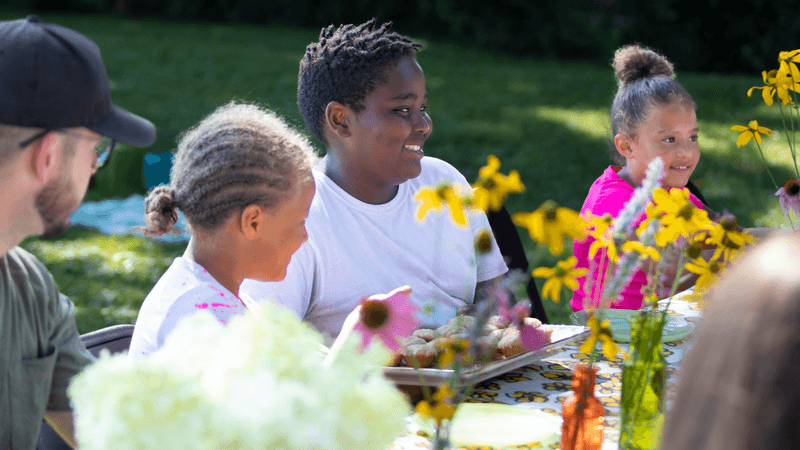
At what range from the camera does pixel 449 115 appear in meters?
9.23

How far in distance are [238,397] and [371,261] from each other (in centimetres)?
159

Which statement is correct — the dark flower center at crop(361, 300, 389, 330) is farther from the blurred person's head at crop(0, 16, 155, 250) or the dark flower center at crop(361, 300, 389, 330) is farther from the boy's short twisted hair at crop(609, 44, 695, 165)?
the boy's short twisted hair at crop(609, 44, 695, 165)

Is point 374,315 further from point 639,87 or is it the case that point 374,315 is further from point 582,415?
point 639,87

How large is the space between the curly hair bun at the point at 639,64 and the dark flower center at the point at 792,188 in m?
1.08

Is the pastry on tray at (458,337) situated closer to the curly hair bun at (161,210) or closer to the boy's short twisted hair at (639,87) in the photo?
the curly hair bun at (161,210)

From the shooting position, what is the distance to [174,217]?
5.58ft

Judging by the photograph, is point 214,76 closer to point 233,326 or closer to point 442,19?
point 442,19

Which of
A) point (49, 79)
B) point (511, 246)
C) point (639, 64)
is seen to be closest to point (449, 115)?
point (639, 64)

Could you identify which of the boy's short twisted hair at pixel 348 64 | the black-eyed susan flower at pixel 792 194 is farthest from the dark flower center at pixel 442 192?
the boy's short twisted hair at pixel 348 64

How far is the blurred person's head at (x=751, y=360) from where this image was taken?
522 mm

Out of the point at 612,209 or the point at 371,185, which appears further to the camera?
the point at 612,209

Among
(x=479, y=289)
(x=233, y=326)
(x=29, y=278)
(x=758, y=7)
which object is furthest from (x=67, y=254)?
(x=758, y=7)

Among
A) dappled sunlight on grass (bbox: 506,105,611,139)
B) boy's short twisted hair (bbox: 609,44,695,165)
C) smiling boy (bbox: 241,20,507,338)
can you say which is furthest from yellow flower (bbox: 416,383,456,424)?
dappled sunlight on grass (bbox: 506,105,611,139)

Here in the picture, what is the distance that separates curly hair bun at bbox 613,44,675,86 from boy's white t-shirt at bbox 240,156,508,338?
34.8 inches
